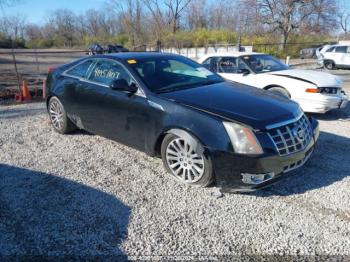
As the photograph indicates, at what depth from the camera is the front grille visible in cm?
348

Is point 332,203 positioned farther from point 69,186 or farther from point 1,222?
point 1,222

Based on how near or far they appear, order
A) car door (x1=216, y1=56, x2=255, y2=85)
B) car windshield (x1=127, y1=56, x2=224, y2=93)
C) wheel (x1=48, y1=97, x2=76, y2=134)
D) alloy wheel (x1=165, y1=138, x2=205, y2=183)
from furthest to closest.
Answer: car door (x1=216, y1=56, x2=255, y2=85), wheel (x1=48, y1=97, x2=76, y2=134), car windshield (x1=127, y1=56, x2=224, y2=93), alloy wheel (x1=165, y1=138, x2=205, y2=183)

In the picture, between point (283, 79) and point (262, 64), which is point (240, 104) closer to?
point (283, 79)

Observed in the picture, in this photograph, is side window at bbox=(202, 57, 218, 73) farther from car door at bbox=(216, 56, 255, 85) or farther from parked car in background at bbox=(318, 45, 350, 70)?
parked car in background at bbox=(318, 45, 350, 70)

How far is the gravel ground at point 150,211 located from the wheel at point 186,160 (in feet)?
0.40

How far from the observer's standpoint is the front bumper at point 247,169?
3.39 m

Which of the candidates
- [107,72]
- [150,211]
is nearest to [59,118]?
[107,72]

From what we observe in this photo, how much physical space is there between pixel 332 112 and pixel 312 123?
3.86 metres

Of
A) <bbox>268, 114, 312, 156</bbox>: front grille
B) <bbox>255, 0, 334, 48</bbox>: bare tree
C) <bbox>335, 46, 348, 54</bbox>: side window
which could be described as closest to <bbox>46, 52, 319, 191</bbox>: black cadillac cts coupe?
<bbox>268, 114, 312, 156</bbox>: front grille

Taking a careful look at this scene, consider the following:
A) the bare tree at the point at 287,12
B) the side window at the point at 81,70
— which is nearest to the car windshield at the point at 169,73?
the side window at the point at 81,70

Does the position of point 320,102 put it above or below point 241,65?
below

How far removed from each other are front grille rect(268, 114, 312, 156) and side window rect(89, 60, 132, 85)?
6.85 feet

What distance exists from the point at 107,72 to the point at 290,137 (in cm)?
277

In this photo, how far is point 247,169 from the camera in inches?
135
